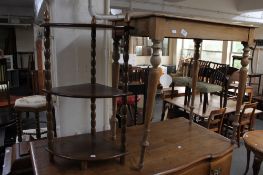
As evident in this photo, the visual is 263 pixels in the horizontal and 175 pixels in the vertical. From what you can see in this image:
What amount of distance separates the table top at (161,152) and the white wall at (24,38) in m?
7.71

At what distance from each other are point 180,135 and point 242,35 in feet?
2.56

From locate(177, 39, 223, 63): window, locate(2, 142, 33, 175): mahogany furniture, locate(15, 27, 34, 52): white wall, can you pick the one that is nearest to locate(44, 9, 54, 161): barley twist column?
locate(2, 142, 33, 175): mahogany furniture

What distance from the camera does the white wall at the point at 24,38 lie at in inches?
316

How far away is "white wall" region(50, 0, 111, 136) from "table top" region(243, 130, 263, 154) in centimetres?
213

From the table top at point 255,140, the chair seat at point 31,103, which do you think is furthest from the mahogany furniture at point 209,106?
the chair seat at point 31,103

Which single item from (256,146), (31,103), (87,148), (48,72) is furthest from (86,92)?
(256,146)

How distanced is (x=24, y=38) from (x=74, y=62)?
7635 millimetres

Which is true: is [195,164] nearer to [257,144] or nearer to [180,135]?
[180,135]

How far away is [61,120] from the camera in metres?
1.58

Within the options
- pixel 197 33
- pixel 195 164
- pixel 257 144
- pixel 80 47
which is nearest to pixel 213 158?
pixel 195 164

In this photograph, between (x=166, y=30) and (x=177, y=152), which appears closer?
(x=166, y=30)

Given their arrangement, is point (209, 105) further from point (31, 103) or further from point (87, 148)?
point (87, 148)

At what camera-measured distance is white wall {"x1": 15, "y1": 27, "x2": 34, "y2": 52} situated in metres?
8.03

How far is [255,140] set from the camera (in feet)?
9.79
